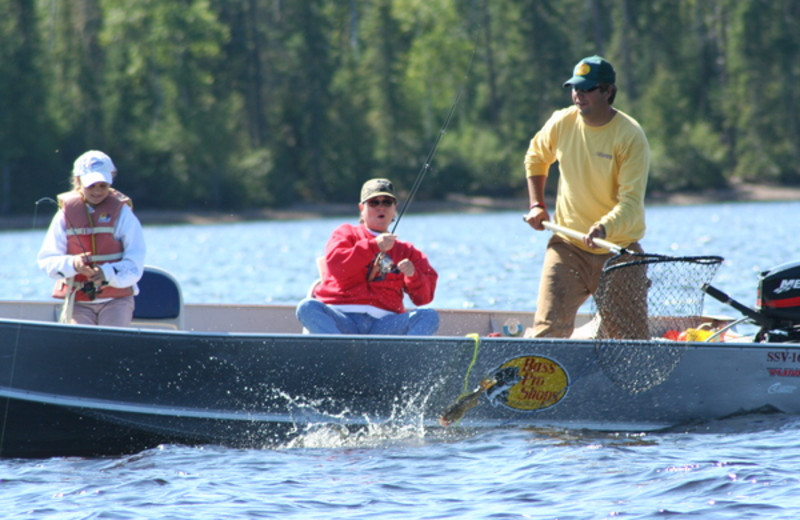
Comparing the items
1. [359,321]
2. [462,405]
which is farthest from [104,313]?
[462,405]

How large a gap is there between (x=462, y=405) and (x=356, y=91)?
4448 cm

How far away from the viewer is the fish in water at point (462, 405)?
6352 mm

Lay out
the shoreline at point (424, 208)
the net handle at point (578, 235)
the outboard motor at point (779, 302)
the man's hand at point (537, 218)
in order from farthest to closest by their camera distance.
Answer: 1. the shoreline at point (424, 208)
2. the outboard motor at point (779, 302)
3. the man's hand at point (537, 218)
4. the net handle at point (578, 235)

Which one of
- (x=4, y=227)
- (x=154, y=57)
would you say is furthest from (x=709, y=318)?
(x=154, y=57)

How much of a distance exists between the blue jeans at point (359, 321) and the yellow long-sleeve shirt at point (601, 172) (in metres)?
0.93

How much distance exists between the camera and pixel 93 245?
6.30m

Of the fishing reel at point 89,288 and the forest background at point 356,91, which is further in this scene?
the forest background at point 356,91

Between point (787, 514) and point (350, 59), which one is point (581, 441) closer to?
point (787, 514)

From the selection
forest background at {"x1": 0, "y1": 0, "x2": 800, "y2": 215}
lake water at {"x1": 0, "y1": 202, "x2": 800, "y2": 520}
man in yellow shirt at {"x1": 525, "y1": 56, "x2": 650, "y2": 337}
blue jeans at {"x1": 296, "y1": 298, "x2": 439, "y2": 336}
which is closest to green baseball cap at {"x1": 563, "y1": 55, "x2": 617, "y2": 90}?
man in yellow shirt at {"x1": 525, "y1": 56, "x2": 650, "y2": 337}

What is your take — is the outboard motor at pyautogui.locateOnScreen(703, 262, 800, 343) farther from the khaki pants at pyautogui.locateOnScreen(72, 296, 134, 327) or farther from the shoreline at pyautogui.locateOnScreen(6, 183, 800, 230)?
the shoreline at pyautogui.locateOnScreen(6, 183, 800, 230)

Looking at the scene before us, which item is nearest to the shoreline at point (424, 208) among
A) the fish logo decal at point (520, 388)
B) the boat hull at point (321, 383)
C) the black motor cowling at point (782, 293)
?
the boat hull at point (321, 383)

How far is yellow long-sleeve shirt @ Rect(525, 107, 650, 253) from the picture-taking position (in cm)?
616

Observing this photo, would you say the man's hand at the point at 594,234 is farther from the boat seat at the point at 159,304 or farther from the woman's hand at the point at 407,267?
the boat seat at the point at 159,304

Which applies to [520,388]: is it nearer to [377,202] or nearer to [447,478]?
[447,478]
